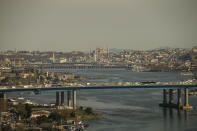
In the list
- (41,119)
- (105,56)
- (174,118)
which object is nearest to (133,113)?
(174,118)

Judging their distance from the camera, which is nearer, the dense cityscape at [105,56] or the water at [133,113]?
the water at [133,113]

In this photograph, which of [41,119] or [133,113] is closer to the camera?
[41,119]

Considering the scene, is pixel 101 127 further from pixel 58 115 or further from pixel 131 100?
pixel 131 100

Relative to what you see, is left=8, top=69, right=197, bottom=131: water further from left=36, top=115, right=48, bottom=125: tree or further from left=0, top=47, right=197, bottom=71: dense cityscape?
left=0, top=47, right=197, bottom=71: dense cityscape

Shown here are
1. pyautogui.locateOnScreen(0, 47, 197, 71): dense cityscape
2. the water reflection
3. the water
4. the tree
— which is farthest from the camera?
pyautogui.locateOnScreen(0, 47, 197, 71): dense cityscape

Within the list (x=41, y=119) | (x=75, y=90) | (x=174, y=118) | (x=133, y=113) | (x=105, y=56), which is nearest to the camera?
(x=41, y=119)

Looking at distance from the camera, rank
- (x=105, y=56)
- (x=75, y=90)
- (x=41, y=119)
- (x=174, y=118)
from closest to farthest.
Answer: (x=41, y=119), (x=174, y=118), (x=75, y=90), (x=105, y=56)

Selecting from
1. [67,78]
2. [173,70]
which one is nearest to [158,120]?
[67,78]

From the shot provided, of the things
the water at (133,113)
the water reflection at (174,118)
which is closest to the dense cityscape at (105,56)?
the water at (133,113)

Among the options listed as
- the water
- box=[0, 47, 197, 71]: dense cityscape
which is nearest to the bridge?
the water

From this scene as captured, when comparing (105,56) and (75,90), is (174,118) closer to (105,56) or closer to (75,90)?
(75,90)

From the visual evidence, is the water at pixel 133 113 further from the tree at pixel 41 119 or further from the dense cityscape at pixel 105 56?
the dense cityscape at pixel 105 56
